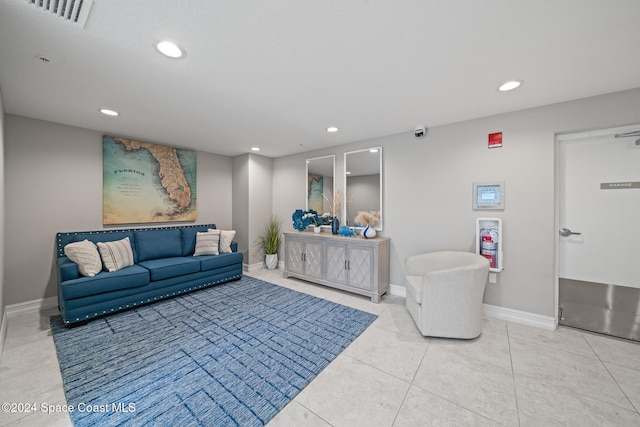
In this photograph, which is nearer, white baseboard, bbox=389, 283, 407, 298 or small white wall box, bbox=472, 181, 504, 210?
small white wall box, bbox=472, 181, 504, 210

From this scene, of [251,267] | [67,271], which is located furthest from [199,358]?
[251,267]

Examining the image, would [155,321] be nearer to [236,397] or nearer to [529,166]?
[236,397]

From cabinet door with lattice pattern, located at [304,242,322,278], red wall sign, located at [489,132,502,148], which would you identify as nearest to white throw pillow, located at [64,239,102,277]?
cabinet door with lattice pattern, located at [304,242,322,278]

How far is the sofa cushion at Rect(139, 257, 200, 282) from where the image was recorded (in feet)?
10.5

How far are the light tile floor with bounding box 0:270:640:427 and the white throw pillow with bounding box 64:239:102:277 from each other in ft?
2.18

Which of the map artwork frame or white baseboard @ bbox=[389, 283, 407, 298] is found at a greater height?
the map artwork frame

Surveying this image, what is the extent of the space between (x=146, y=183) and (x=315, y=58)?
12.0 feet

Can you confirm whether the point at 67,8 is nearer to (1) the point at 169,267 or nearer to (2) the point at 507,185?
(1) the point at 169,267

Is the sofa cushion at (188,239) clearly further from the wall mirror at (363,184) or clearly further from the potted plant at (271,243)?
the wall mirror at (363,184)

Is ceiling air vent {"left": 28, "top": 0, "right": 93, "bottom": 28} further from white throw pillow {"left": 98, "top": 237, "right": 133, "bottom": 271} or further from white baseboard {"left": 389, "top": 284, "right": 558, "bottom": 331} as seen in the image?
white baseboard {"left": 389, "top": 284, "right": 558, "bottom": 331}

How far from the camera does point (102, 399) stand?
163 centimetres

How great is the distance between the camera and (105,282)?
108 inches

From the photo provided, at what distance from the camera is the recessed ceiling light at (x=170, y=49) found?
5.38ft

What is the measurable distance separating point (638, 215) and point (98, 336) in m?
5.51
